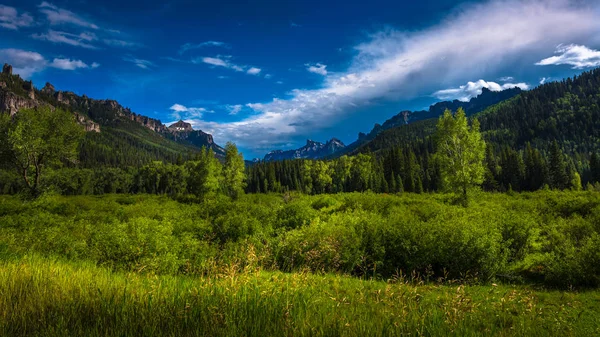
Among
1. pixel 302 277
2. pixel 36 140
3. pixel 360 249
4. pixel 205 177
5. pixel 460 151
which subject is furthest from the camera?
pixel 205 177

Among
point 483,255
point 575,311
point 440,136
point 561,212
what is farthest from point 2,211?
point 561,212

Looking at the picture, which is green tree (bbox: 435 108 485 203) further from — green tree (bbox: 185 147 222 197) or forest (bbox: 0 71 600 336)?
green tree (bbox: 185 147 222 197)

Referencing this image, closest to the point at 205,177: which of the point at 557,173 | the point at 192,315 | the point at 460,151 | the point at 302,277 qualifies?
the point at 460,151

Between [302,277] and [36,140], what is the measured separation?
28776mm

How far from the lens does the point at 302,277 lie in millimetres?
5961

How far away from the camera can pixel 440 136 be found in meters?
28.1

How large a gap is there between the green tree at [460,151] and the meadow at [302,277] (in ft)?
12.9

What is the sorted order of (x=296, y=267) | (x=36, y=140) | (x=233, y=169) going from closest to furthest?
(x=296, y=267) → (x=36, y=140) → (x=233, y=169)

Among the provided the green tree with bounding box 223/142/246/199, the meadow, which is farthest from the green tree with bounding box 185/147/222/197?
the meadow

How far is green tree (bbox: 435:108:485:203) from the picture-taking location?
2626 centimetres

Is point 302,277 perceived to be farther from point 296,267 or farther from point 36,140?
point 36,140

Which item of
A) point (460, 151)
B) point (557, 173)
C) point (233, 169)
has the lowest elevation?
point (557, 173)

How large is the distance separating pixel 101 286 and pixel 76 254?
572cm

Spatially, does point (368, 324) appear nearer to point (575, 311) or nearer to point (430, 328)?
point (430, 328)
